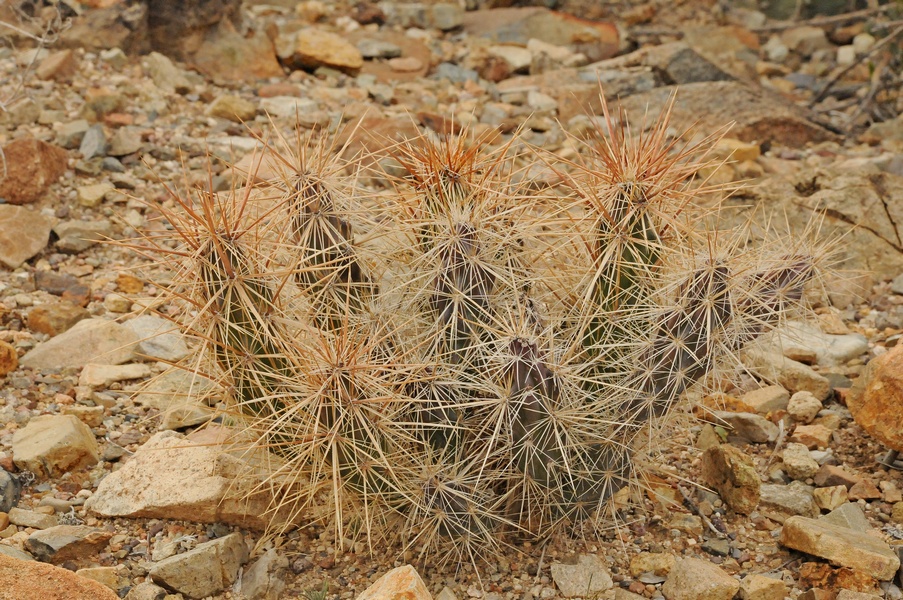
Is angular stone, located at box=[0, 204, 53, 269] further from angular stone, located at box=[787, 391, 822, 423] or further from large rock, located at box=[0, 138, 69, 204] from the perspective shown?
angular stone, located at box=[787, 391, 822, 423]

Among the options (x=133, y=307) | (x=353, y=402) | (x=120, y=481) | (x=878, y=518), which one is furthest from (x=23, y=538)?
(x=878, y=518)

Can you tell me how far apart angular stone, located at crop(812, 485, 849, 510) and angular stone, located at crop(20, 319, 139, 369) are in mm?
→ 2985

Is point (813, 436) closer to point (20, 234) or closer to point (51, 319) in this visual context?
point (51, 319)

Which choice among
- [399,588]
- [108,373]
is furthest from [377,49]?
[399,588]

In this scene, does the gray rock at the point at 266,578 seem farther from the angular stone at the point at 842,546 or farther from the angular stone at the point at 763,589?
the angular stone at the point at 842,546

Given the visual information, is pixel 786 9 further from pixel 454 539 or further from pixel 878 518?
pixel 454 539

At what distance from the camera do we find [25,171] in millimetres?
5457

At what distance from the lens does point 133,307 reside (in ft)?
16.1

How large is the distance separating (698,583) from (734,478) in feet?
2.02

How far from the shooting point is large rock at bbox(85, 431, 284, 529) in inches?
137

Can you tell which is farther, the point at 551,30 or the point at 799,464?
the point at 551,30

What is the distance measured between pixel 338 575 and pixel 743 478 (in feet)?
5.18

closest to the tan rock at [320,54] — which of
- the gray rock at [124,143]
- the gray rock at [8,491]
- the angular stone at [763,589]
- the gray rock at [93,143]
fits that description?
the gray rock at [124,143]

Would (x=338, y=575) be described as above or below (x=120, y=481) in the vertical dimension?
below
